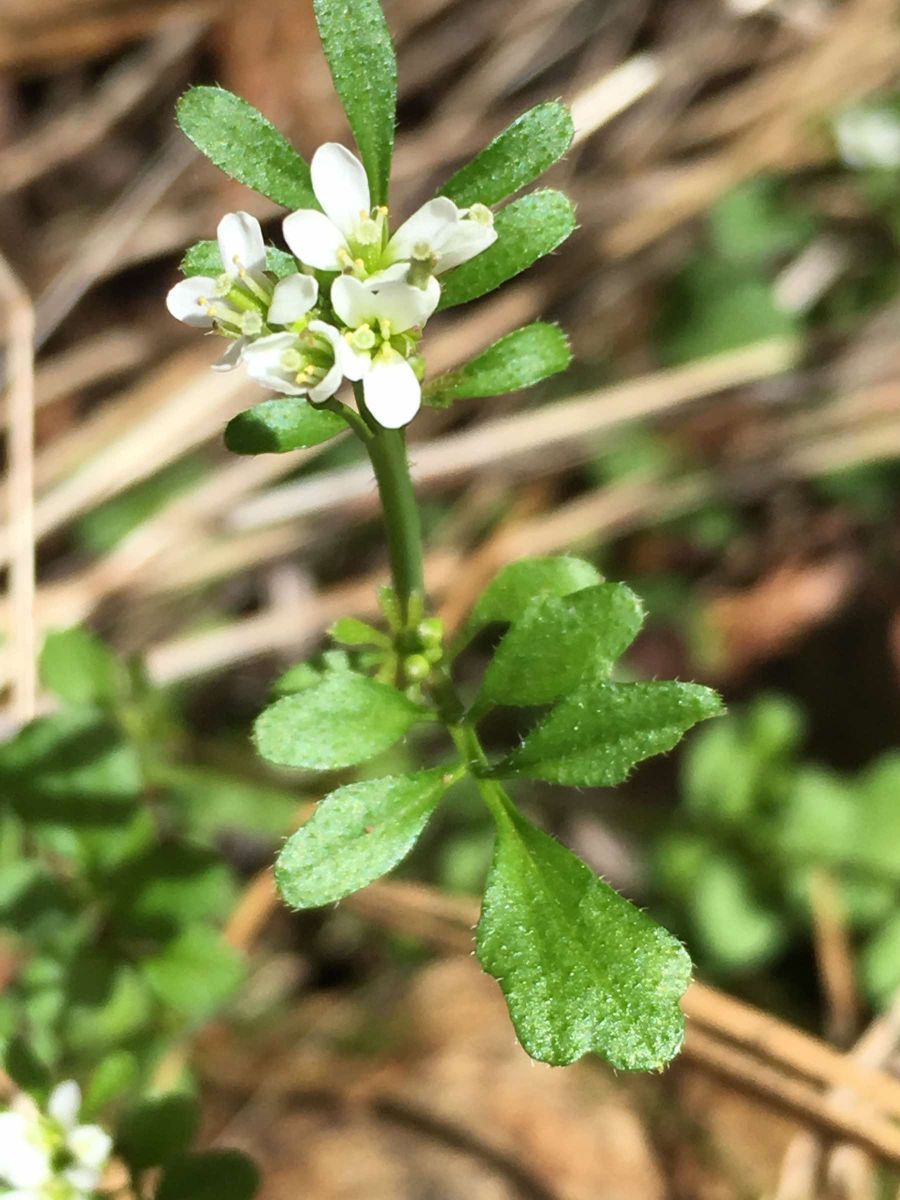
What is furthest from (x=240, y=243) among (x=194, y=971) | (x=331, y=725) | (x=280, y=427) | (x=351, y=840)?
(x=194, y=971)

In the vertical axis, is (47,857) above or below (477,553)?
below

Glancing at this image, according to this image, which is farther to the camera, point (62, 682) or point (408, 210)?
point (408, 210)

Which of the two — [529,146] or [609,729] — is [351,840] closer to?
[609,729]

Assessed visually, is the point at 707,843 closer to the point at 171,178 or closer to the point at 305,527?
the point at 305,527

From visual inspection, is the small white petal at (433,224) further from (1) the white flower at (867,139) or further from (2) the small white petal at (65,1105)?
(1) the white flower at (867,139)

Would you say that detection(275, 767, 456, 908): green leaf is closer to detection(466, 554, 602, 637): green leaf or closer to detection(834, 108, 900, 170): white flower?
detection(466, 554, 602, 637): green leaf

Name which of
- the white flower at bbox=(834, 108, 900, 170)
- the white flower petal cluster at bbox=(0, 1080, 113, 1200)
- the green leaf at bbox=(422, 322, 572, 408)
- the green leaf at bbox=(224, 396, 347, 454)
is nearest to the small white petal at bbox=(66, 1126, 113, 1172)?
the white flower petal cluster at bbox=(0, 1080, 113, 1200)

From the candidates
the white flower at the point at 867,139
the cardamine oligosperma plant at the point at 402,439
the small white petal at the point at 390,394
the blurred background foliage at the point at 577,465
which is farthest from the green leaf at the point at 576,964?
the white flower at the point at 867,139

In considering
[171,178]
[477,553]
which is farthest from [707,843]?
[171,178]
